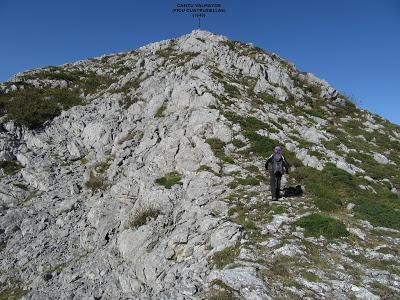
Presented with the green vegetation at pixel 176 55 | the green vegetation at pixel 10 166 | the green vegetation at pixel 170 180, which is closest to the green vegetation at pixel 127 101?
the green vegetation at pixel 176 55

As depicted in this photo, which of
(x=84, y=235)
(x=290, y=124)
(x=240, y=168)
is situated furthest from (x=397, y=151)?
(x=84, y=235)

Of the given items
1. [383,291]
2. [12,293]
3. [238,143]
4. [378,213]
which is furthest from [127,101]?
[383,291]

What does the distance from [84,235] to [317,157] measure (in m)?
16.2

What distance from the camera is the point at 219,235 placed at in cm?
1672

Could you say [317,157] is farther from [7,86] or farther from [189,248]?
[7,86]

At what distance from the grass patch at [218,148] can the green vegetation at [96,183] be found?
809 centimetres

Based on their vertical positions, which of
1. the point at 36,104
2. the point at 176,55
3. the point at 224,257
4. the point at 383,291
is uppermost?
the point at 176,55

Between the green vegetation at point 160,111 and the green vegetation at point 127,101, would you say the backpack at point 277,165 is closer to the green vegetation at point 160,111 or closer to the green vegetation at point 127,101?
the green vegetation at point 160,111

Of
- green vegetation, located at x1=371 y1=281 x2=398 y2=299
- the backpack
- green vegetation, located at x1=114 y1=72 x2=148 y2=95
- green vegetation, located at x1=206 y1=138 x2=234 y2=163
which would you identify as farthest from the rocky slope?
the backpack

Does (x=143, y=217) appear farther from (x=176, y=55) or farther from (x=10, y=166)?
(x=176, y=55)

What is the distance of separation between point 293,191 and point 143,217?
338 inches

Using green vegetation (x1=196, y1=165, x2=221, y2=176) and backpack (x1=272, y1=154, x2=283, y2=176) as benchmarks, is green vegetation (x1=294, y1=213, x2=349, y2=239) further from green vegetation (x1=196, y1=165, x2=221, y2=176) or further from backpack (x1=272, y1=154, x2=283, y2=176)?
green vegetation (x1=196, y1=165, x2=221, y2=176)

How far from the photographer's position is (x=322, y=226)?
55.0 feet

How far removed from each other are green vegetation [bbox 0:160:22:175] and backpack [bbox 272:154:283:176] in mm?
23461
